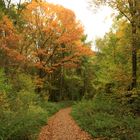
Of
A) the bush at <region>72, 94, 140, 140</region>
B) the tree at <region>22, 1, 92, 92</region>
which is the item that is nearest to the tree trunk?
the bush at <region>72, 94, 140, 140</region>

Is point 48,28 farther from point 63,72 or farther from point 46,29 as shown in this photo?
point 63,72

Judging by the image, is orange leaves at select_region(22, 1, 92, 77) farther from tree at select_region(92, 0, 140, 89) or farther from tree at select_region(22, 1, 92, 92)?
tree at select_region(92, 0, 140, 89)

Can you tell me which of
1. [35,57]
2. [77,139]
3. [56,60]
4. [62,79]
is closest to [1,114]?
[77,139]

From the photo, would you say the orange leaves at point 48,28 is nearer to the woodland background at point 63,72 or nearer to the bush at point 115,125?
the woodland background at point 63,72

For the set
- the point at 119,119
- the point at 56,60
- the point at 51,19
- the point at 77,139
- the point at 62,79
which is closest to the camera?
the point at 77,139

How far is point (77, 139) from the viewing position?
12719 mm

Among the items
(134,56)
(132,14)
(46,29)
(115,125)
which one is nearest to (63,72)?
(46,29)

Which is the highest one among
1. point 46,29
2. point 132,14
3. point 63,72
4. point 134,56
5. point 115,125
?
point 46,29

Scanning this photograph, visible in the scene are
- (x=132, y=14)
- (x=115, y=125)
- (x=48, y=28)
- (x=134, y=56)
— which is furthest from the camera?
(x=48, y=28)

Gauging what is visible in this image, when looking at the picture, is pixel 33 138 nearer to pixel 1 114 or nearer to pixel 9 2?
pixel 1 114

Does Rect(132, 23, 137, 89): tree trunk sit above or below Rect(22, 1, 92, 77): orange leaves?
below

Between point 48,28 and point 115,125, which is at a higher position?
point 48,28

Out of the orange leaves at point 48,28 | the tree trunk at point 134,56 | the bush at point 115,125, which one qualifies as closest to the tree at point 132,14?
the tree trunk at point 134,56

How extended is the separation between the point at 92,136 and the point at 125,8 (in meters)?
9.33
